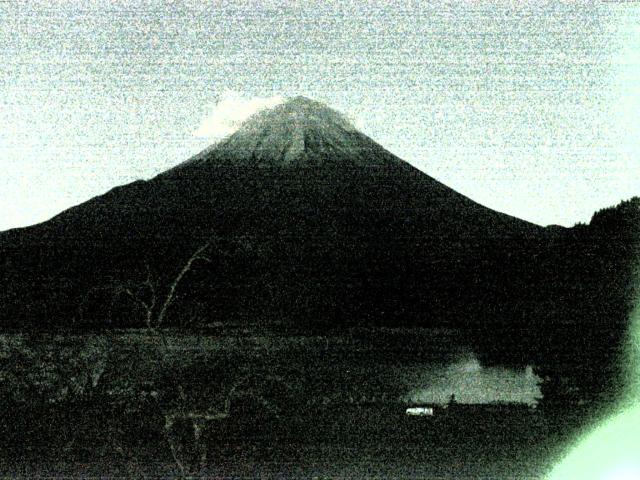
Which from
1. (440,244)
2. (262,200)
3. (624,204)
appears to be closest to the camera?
(624,204)

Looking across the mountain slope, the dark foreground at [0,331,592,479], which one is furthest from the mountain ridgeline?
the dark foreground at [0,331,592,479]

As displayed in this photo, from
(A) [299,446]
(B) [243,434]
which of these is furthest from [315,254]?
(A) [299,446]

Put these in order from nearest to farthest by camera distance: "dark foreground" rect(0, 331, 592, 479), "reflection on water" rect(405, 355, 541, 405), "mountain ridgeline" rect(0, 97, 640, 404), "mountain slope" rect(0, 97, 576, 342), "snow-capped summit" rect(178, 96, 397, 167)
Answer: "dark foreground" rect(0, 331, 592, 479)
"mountain ridgeline" rect(0, 97, 640, 404)
"reflection on water" rect(405, 355, 541, 405)
"mountain slope" rect(0, 97, 576, 342)
"snow-capped summit" rect(178, 96, 397, 167)

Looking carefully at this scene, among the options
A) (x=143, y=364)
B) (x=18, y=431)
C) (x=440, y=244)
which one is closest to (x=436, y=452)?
(x=18, y=431)

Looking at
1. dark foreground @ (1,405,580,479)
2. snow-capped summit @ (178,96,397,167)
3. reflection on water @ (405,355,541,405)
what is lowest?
reflection on water @ (405,355,541,405)

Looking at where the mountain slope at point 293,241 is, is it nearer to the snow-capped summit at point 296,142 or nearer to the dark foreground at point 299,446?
the snow-capped summit at point 296,142

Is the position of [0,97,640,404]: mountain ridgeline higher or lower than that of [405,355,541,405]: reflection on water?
higher

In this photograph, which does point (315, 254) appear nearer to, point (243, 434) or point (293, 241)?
point (293, 241)

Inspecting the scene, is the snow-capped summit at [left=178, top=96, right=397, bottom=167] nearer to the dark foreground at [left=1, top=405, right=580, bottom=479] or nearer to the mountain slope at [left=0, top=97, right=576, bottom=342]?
the mountain slope at [left=0, top=97, right=576, bottom=342]

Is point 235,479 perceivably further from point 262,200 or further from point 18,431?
point 262,200
